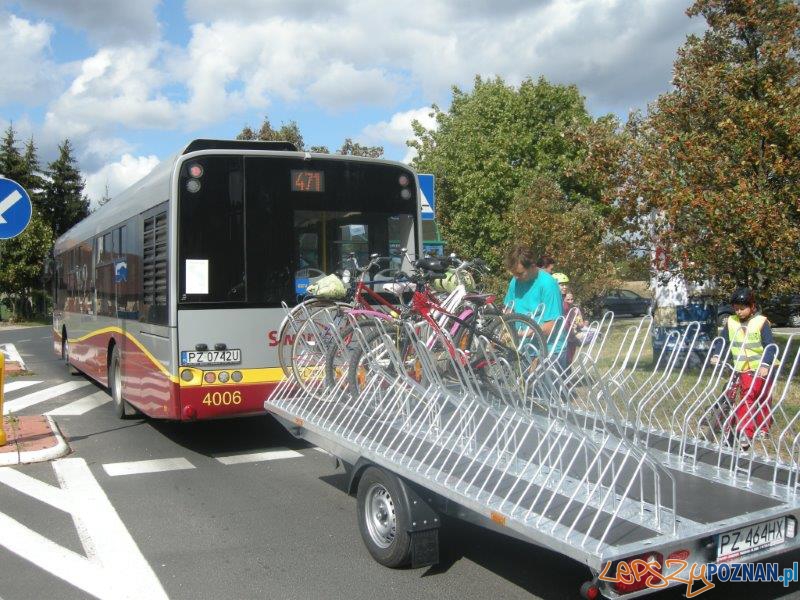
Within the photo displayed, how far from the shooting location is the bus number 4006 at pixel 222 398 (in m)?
7.27

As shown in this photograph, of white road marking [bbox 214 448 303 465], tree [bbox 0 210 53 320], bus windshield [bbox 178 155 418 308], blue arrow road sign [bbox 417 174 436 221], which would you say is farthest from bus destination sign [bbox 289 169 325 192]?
tree [bbox 0 210 53 320]

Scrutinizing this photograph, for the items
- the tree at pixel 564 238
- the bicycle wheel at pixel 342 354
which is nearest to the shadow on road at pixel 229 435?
the bicycle wheel at pixel 342 354

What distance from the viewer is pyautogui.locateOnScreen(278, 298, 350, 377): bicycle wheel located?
7.11 m

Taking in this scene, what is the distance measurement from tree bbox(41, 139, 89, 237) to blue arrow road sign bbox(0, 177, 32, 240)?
47.8 meters

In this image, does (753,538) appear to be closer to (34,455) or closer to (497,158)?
(34,455)

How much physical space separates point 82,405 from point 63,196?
154ft

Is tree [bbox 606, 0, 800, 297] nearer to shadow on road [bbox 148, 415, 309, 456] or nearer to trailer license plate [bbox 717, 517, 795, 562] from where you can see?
shadow on road [bbox 148, 415, 309, 456]

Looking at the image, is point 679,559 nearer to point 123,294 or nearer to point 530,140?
point 123,294

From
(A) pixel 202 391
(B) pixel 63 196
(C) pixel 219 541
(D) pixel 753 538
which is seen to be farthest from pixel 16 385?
(B) pixel 63 196

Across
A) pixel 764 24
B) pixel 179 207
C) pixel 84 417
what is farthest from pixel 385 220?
pixel 764 24

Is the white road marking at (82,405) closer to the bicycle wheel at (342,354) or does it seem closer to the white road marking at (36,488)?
the white road marking at (36,488)

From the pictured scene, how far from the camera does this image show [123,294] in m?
9.26

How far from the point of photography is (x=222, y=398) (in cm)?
731

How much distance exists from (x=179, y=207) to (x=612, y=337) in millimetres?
16717
